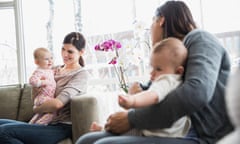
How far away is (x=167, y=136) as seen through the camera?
1.27m

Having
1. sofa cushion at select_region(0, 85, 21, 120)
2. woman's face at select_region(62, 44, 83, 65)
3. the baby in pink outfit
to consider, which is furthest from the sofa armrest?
sofa cushion at select_region(0, 85, 21, 120)

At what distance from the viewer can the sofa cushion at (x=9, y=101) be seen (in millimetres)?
3231

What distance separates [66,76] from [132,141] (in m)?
1.37

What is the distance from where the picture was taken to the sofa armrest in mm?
2369

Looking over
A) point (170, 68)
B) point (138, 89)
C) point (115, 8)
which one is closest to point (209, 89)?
point (170, 68)

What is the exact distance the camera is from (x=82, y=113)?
238cm

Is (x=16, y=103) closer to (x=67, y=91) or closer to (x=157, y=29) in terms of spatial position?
(x=67, y=91)

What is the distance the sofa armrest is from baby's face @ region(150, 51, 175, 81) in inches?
44.9

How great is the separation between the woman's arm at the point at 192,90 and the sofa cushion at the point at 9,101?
224 cm

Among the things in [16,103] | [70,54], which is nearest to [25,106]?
[16,103]

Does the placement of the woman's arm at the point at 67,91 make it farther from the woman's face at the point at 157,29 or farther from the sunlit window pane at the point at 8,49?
the sunlit window pane at the point at 8,49

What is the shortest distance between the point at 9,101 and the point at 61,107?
1.14m

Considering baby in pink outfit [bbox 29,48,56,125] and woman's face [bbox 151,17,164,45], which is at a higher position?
woman's face [bbox 151,17,164,45]

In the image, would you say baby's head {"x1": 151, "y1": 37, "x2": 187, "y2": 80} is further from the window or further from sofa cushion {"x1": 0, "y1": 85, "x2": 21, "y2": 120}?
the window
